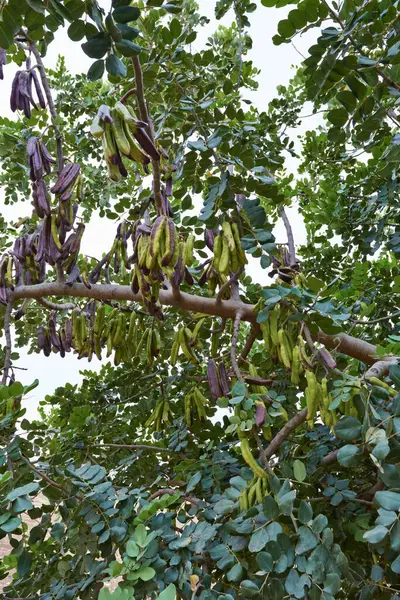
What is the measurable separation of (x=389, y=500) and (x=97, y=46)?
888 millimetres

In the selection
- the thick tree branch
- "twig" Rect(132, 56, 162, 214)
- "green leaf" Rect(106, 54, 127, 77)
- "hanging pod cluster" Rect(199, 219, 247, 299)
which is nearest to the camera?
"green leaf" Rect(106, 54, 127, 77)

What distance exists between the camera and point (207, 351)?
8.14 feet

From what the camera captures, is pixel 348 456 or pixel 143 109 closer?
pixel 348 456

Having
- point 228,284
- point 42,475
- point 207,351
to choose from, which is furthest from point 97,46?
point 207,351

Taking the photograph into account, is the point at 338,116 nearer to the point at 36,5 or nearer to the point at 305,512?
the point at 36,5

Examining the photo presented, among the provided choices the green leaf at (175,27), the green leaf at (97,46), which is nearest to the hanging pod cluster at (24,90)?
the green leaf at (175,27)

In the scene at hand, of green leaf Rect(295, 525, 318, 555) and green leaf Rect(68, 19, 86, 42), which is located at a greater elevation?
green leaf Rect(68, 19, 86, 42)

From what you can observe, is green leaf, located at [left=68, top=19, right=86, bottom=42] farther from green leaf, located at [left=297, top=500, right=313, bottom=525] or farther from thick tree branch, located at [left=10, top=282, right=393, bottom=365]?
green leaf, located at [left=297, top=500, right=313, bottom=525]

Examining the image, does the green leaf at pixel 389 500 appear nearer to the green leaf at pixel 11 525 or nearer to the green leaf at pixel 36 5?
the green leaf at pixel 11 525

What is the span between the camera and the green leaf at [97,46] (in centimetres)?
91

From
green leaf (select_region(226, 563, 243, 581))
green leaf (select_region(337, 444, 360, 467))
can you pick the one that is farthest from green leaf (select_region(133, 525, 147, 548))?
green leaf (select_region(337, 444, 360, 467))

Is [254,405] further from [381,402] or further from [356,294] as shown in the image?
[356,294]

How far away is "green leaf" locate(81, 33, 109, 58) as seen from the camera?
0.91 m

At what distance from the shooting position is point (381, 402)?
1.11m
